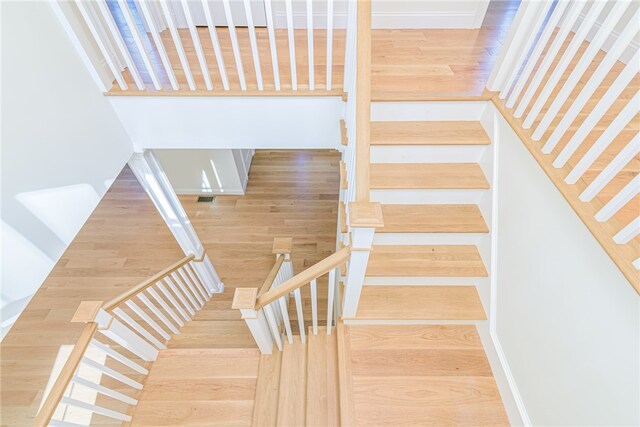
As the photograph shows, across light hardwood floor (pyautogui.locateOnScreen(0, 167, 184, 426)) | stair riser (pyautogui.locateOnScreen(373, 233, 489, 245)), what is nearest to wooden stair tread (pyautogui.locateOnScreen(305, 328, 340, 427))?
stair riser (pyautogui.locateOnScreen(373, 233, 489, 245))

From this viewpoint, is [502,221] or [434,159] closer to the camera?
[502,221]

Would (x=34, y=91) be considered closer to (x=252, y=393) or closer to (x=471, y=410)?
(x=252, y=393)

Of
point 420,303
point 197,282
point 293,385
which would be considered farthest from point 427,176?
point 197,282

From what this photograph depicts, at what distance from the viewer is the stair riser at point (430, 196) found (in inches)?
73.8

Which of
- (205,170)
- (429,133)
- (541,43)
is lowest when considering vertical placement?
(541,43)

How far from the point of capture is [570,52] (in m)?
1.24

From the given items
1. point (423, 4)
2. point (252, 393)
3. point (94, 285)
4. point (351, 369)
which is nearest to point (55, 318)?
point (94, 285)

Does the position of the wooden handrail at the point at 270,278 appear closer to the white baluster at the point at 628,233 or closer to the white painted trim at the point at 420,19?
the white baluster at the point at 628,233

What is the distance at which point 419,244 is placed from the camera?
1943 millimetres

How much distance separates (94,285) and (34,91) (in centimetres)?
298

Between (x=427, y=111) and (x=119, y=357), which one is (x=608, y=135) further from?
(x=119, y=357)

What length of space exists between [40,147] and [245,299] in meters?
1.20

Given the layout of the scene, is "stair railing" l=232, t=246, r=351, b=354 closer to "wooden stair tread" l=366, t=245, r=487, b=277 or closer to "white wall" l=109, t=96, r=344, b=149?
"wooden stair tread" l=366, t=245, r=487, b=277

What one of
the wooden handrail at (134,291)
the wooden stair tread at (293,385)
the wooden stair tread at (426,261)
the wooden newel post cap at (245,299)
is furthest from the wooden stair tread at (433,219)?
the wooden handrail at (134,291)
